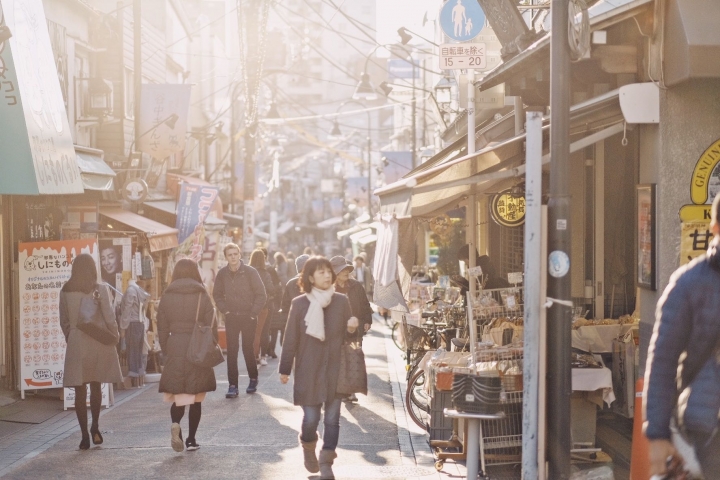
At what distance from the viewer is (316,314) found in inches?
322

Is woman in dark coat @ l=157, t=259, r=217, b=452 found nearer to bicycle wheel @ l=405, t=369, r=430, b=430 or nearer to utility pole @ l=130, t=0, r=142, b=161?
bicycle wheel @ l=405, t=369, r=430, b=430

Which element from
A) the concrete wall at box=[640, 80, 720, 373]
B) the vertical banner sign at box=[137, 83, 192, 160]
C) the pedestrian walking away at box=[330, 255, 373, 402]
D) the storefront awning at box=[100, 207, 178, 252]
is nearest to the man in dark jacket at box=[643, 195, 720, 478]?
the concrete wall at box=[640, 80, 720, 373]

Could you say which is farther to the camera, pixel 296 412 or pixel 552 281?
pixel 296 412

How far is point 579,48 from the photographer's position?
7316mm

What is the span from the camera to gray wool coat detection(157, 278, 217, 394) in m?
9.41

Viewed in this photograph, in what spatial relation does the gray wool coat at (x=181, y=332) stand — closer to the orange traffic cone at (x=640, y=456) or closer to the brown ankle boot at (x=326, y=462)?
the brown ankle boot at (x=326, y=462)

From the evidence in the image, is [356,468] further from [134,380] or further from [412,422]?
[134,380]

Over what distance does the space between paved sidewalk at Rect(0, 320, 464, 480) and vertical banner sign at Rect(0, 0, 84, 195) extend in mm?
2790

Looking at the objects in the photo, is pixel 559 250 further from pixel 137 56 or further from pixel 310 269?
pixel 137 56

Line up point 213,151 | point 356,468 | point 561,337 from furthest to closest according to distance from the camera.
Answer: point 213,151 → point 356,468 → point 561,337

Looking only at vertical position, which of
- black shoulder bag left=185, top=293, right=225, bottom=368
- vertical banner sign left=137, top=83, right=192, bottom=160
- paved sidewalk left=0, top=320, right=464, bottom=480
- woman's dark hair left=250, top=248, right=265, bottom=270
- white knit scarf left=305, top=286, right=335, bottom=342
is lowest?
paved sidewalk left=0, top=320, right=464, bottom=480

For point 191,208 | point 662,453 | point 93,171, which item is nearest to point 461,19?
point 93,171

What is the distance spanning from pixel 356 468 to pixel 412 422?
253 centimetres

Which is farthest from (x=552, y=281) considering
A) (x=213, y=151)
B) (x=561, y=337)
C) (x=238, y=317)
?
(x=213, y=151)
